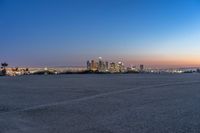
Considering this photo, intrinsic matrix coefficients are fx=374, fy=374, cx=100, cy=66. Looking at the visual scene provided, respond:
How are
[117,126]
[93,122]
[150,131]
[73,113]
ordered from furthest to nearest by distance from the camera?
[73,113] → [93,122] → [117,126] → [150,131]

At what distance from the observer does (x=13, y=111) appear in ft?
77.5

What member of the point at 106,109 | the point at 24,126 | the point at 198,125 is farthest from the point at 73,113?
the point at 198,125

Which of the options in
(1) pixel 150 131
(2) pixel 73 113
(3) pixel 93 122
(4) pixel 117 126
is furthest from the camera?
(2) pixel 73 113

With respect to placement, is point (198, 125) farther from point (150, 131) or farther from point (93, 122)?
point (93, 122)

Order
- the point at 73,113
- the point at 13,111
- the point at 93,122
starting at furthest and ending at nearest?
the point at 13,111 → the point at 73,113 → the point at 93,122

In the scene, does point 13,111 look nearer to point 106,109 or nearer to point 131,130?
point 106,109

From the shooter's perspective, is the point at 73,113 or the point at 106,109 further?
the point at 106,109

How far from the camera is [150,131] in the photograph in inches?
634

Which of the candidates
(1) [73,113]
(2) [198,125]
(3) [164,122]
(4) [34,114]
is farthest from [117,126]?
(4) [34,114]

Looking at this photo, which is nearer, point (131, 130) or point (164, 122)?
point (131, 130)

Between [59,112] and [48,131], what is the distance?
6473 mm

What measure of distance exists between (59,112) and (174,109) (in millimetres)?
7231

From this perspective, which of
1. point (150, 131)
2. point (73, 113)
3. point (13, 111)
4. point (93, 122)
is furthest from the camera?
point (13, 111)

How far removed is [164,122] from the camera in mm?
18234
